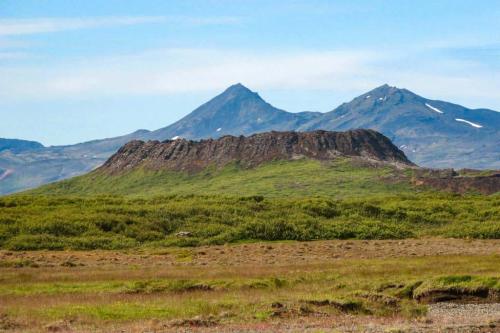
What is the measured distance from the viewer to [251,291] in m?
42.0

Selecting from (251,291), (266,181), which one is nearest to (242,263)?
(251,291)

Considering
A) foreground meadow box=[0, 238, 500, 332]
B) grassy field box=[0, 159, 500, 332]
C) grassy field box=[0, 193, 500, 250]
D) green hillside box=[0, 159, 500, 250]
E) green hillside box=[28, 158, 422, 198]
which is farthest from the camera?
green hillside box=[28, 158, 422, 198]

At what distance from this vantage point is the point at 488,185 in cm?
15075

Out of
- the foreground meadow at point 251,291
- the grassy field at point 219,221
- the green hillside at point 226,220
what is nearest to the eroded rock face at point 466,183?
the green hillside at point 226,220

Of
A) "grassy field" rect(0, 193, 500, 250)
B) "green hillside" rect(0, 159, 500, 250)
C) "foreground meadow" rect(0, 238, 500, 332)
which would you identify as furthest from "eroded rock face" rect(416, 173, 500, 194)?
"foreground meadow" rect(0, 238, 500, 332)

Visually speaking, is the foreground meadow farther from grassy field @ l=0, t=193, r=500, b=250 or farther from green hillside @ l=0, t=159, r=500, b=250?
green hillside @ l=0, t=159, r=500, b=250

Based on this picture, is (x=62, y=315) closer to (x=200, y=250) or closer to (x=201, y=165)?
(x=200, y=250)

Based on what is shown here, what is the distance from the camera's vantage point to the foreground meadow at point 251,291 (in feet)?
104

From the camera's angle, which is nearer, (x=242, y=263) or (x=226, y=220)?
(x=242, y=263)

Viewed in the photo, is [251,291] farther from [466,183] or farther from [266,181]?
[266,181]

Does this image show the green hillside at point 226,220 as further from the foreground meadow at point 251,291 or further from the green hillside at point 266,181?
the green hillside at point 266,181

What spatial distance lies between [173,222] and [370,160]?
4163 inches

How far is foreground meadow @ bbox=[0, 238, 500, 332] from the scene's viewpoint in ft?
104

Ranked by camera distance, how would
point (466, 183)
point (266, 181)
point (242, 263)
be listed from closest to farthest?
point (242, 263) < point (466, 183) < point (266, 181)
